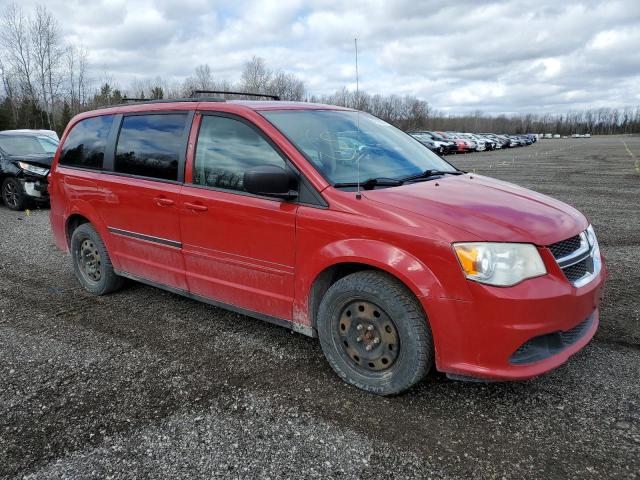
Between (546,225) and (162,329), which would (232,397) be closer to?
(162,329)

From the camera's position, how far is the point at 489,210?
300 cm

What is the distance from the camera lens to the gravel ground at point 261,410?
2.54 m

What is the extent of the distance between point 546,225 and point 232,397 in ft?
7.10

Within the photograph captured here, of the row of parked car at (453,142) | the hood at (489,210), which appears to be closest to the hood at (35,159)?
the hood at (489,210)

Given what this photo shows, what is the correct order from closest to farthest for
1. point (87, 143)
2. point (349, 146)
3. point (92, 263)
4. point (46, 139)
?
point (349, 146) → point (87, 143) → point (92, 263) → point (46, 139)

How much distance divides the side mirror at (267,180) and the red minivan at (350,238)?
0.01 meters

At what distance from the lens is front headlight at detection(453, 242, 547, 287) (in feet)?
8.81

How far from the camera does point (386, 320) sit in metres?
3.03

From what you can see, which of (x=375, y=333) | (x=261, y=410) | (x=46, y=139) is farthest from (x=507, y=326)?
(x=46, y=139)

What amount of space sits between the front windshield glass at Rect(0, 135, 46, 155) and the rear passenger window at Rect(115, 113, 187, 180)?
26.9 feet

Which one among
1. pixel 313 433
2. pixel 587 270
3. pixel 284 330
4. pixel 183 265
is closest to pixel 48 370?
pixel 183 265

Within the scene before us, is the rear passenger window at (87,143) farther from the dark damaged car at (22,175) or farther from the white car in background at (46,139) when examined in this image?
the white car in background at (46,139)

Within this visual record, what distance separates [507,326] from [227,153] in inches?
89.1

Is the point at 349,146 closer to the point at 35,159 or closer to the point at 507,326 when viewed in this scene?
the point at 507,326
